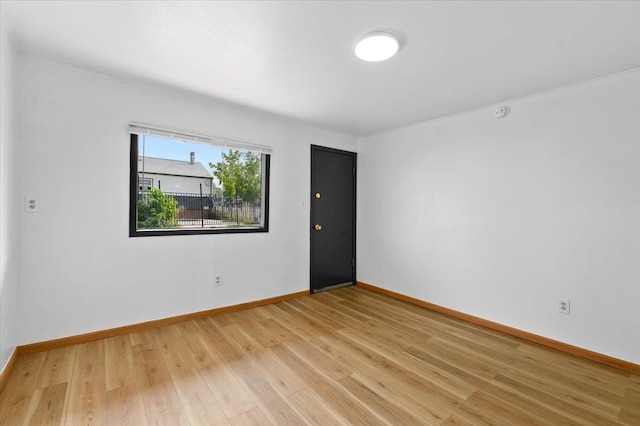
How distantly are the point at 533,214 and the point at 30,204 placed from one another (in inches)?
175

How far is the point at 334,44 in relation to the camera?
2.01 m

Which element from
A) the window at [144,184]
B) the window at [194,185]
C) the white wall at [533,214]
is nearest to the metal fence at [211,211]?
the window at [194,185]

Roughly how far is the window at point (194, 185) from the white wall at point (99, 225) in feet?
0.34

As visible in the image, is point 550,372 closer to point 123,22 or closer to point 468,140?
point 468,140

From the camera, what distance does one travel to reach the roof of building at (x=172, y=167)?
2.84 metres

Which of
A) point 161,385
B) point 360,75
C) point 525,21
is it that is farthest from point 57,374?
point 525,21

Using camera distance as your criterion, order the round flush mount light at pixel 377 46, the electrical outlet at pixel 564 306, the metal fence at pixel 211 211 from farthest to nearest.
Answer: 1. the metal fence at pixel 211 211
2. the electrical outlet at pixel 564 306
3. the round flush mount light at pixel 377 46

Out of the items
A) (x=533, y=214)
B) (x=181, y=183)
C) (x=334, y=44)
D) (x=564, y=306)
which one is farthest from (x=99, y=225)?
(x=564, y=306)

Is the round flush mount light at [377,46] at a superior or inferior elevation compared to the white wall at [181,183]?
superior

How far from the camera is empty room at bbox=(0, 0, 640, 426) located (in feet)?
5.81

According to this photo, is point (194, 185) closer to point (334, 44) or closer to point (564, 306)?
point (334, 44)

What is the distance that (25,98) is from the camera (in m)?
2.24

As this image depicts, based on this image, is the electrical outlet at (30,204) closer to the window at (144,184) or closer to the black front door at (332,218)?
the window at (144,184)

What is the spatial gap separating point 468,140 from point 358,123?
137 centimetres
